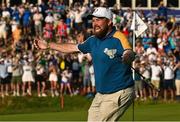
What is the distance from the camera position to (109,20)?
10.1 metres

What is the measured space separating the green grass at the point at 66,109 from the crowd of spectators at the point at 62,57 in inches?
46.8

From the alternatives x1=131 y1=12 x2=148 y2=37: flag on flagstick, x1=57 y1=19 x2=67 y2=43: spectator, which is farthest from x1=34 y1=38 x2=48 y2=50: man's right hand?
x1=57 y1=19 x2=67 y2=43: spectator

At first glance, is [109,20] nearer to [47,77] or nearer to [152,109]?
[152,109]

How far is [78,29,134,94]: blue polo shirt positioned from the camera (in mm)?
10055

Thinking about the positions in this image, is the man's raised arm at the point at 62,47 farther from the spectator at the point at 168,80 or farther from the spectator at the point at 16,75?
the spectator at the point at 168,80

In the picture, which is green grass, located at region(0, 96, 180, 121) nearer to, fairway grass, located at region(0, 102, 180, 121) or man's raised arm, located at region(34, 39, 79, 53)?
fairway grass, located at region(0, 102, 180, 121)

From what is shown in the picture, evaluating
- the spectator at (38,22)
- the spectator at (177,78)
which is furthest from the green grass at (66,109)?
the spectator at (38,22)

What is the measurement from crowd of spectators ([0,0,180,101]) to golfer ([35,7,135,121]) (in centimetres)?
1785

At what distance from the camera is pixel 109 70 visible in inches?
399

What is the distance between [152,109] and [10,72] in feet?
23.7

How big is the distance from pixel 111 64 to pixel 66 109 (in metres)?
17.1

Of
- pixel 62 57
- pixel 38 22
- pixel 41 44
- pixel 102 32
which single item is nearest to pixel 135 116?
pixel 62 57

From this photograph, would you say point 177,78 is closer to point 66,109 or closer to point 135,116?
point 66,109

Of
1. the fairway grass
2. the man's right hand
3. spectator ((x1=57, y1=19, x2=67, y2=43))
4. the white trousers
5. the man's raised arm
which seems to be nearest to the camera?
the white trousers
